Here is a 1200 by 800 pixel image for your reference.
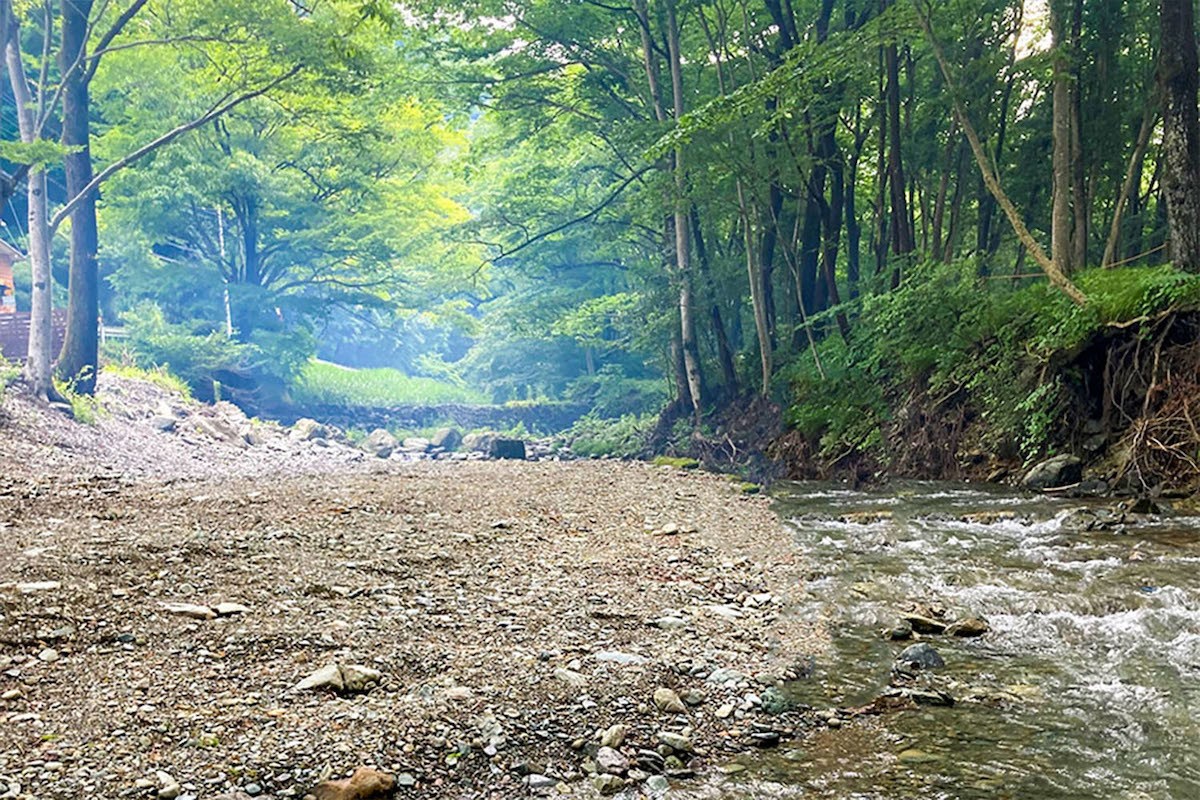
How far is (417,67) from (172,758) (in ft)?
A: 57.5

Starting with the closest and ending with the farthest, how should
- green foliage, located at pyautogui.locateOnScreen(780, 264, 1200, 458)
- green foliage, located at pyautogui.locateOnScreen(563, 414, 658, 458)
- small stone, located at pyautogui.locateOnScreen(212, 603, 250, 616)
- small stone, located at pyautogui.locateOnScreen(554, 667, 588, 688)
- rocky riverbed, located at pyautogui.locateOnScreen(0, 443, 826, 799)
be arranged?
rocky riverbed, located at pyautogui.locateOnScreen(0, 443, 826, 799) → small stone, located at pyautogui.locateOnScreen(554, 667, 588, 688) → small stone, located at pyautogui.locateOnScreen(212, 603, 250, 616) → green foliage, located at pyautogui.locateOnScreen(780, 264, 1200, 458) → green foliage, located at pyautogui.locateOnScreen(563, 414, 658, 458)

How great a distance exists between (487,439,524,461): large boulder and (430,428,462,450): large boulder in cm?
434

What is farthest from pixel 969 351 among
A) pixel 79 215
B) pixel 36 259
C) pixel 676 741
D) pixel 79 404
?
pixel 79 215

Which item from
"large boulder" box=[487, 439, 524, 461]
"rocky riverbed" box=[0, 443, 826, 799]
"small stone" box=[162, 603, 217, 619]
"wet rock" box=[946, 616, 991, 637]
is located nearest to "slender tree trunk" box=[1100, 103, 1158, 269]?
"rocky riverbed" box=[0, 443, 826, 799]

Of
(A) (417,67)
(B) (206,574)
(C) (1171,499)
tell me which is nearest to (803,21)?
(A) (417,67)

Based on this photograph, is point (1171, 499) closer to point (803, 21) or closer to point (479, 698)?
point (479, 698)

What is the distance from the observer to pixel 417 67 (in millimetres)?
17609

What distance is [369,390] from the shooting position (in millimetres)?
31688

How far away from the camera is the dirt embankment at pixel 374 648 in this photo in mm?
2488

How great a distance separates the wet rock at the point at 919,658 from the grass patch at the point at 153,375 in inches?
773

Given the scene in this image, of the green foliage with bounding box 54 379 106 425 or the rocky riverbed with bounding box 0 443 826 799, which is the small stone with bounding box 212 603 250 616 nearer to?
the rocky riverbed with bounding box 0 443 826 799

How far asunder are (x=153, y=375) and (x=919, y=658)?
21354 mm

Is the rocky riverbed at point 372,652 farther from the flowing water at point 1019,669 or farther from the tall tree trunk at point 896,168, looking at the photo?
the tall tree trunk at point 896,168

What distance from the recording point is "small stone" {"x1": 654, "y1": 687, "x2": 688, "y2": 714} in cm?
307
